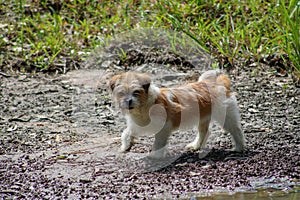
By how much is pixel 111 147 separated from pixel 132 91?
109cm

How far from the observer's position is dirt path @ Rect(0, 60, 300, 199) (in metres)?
5.84

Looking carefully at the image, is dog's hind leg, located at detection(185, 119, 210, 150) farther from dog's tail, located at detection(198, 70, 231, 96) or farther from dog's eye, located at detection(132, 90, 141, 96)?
dog's eye, located at detection(132, 90, 141, 96)

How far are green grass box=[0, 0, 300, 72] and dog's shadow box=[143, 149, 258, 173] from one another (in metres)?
2.97

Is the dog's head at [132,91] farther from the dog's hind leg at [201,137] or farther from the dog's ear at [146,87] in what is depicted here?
the dog's hind leg at [201,137]

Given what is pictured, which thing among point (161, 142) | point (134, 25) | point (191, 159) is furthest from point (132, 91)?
point (134, 25)

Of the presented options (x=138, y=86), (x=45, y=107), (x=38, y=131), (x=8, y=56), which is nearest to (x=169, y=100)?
(x=138, y=86)

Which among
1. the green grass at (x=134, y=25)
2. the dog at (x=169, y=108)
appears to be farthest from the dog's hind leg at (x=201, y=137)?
the green grass at (x=134, y=25)

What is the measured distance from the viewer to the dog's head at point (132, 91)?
6.18 m

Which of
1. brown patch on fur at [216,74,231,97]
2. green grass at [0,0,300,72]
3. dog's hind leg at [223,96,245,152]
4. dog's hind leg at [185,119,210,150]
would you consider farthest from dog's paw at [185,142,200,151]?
green grass at [0,0,300,72]

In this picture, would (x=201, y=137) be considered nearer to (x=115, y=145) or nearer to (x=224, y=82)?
(x=224, y=82)

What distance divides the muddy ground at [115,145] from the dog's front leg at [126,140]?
0.11 m

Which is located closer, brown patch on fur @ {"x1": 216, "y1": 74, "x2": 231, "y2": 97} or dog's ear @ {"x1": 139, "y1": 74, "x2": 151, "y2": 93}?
dog's ear @ {"x1": 139, "y1": 74, "x2": 151, "y2": 93}

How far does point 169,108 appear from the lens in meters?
6.45

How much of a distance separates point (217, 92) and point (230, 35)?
12.1 ft
